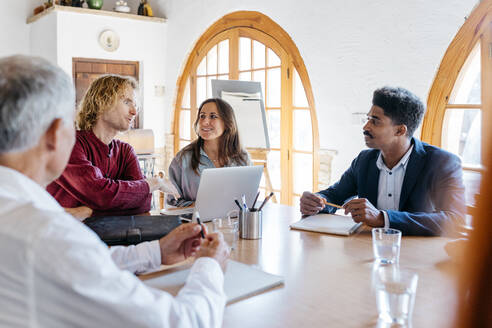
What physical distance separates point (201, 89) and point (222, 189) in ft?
13.9

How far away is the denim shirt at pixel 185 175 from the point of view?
8.95ft

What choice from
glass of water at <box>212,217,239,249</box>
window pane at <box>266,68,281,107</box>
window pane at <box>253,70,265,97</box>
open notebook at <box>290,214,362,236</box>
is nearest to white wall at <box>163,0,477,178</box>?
window pane at <box>266,68,281,107</box>

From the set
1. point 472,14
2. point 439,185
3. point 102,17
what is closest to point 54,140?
point 439,185

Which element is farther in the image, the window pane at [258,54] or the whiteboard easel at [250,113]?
the window pane at [258,54]

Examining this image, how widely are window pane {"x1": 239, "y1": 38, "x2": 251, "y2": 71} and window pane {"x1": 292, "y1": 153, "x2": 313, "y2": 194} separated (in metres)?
1.25

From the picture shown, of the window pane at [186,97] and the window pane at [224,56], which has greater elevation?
the window pane at [224,56]

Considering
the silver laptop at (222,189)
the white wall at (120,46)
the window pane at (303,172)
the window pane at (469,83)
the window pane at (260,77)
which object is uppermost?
the white wall at (120,46)

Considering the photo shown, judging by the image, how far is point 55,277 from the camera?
2.36 ft

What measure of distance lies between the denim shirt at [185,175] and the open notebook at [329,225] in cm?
84

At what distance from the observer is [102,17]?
6.17 metres

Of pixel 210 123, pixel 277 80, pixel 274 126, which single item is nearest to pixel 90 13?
pixel 277 80

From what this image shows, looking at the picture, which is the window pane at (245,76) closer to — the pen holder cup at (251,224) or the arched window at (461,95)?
the arched window at (461,95)

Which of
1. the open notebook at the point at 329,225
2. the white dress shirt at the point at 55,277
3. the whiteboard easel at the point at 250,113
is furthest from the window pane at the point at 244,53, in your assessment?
the white dress shirt at the point at 55,277

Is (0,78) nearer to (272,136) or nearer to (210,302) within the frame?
(210,302)
